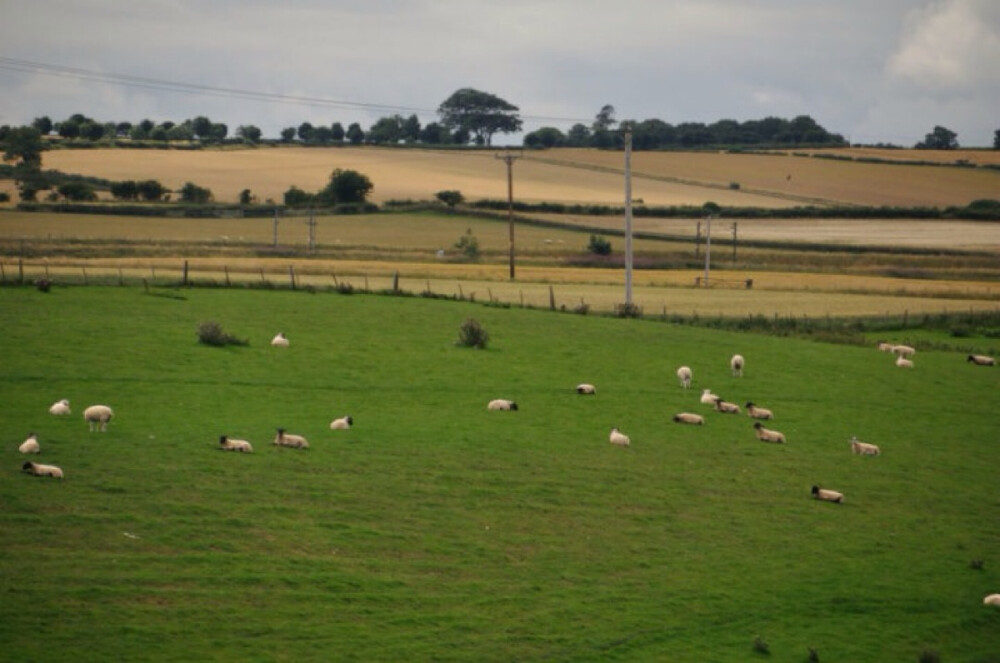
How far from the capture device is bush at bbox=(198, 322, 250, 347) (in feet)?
154

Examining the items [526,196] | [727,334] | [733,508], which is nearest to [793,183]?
[526,196]

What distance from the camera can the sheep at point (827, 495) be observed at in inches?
1282

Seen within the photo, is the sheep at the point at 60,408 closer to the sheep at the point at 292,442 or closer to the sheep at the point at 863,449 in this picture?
the sheep at the point at 292,442

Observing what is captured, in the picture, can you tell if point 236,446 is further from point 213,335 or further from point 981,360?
point 981,360

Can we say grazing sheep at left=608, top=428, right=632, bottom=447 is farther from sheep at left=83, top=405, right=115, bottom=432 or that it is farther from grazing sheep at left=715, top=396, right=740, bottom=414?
sheep at left=83, top=405, right=115, bottom=432

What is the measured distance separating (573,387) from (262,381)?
1101cm

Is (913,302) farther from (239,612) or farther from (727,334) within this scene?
(239,612)

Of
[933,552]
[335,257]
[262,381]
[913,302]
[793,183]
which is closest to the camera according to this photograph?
[933,552]

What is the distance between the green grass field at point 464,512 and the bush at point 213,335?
1.00 metres

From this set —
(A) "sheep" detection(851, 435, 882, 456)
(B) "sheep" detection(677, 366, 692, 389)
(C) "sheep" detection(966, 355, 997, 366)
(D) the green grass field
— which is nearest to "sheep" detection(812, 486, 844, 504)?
(D) the green grass field

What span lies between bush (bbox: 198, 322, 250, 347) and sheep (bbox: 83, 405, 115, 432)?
14012 mm

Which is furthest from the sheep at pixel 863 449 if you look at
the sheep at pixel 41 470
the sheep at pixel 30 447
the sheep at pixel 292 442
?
the sheep at pixel 30 447

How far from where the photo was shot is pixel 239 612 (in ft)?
72.3

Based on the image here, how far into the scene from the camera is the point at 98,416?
107 ft
